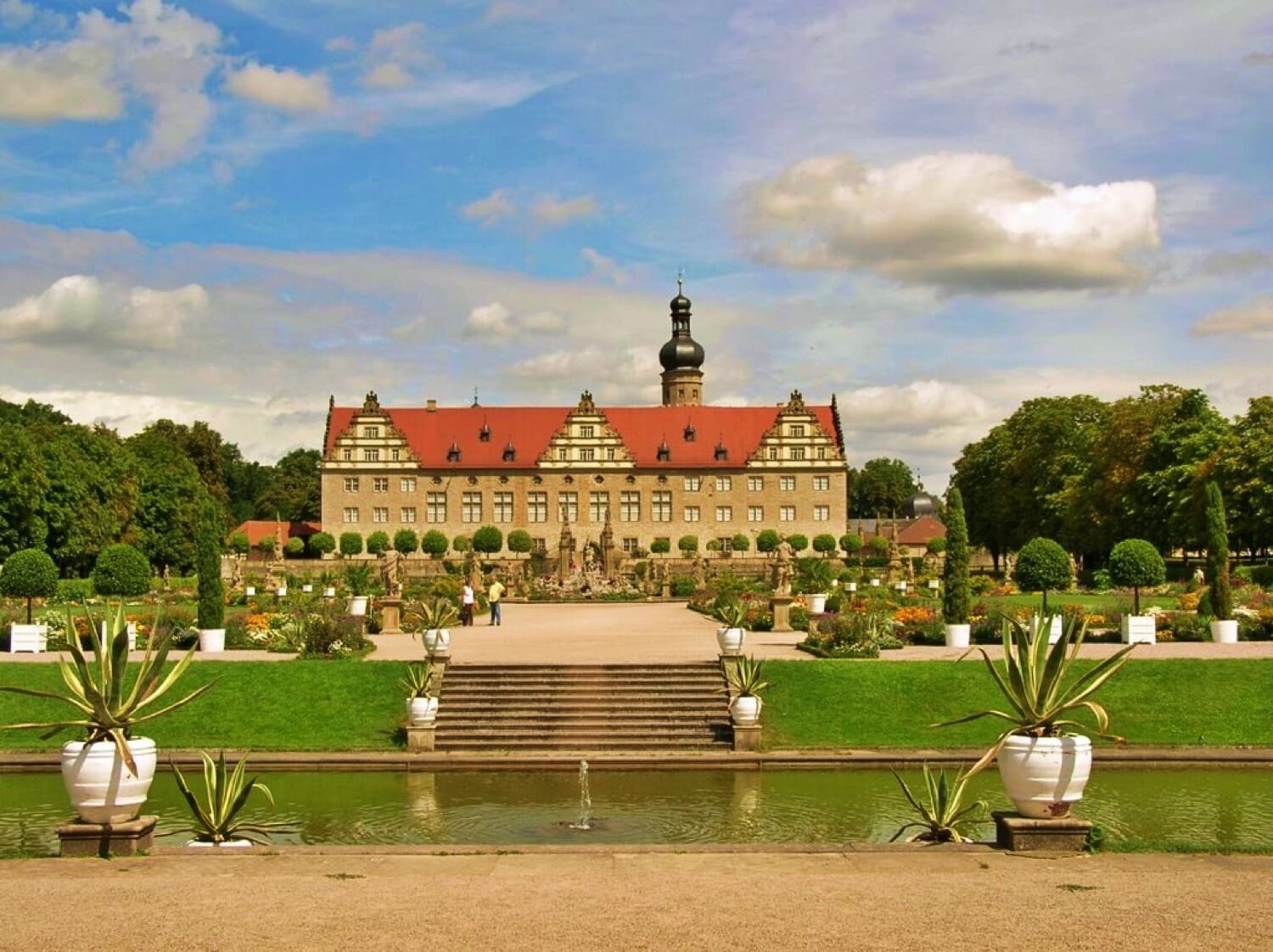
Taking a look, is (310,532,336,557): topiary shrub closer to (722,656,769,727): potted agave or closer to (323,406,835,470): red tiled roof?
(323,406,835,470): red tiled roof

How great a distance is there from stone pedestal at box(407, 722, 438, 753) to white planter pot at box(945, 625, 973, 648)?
11539 millimetres

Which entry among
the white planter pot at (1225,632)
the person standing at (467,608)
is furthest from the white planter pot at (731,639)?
the person standing at (467,608)

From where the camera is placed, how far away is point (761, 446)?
7181 centimetres

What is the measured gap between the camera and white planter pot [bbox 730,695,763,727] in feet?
53.7

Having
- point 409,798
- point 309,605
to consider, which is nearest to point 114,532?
point 309,605

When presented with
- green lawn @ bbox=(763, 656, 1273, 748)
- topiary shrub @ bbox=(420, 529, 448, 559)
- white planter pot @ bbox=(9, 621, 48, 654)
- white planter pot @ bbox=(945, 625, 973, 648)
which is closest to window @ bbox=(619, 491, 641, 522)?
topiary shrub @ bbox=(420, 529, 448, 559)

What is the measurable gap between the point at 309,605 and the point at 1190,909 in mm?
25299

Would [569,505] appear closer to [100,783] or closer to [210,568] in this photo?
[210,568]

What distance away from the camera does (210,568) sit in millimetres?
25906

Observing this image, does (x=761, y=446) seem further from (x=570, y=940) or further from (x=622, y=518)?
(x=570, y=940)

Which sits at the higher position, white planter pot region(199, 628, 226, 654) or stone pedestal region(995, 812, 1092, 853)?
white planter pot region(199, 628, 226, 654)

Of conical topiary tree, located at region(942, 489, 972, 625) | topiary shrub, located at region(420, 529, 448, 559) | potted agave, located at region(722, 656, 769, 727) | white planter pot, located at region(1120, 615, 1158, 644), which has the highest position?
topiary shrub, located at region(420, 529, 448, 559)

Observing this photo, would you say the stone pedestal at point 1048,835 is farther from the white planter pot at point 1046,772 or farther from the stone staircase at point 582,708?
the stone staircase at point 582,708

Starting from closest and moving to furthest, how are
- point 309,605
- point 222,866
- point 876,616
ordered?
point 222,866
point 876,616
point 309,605
